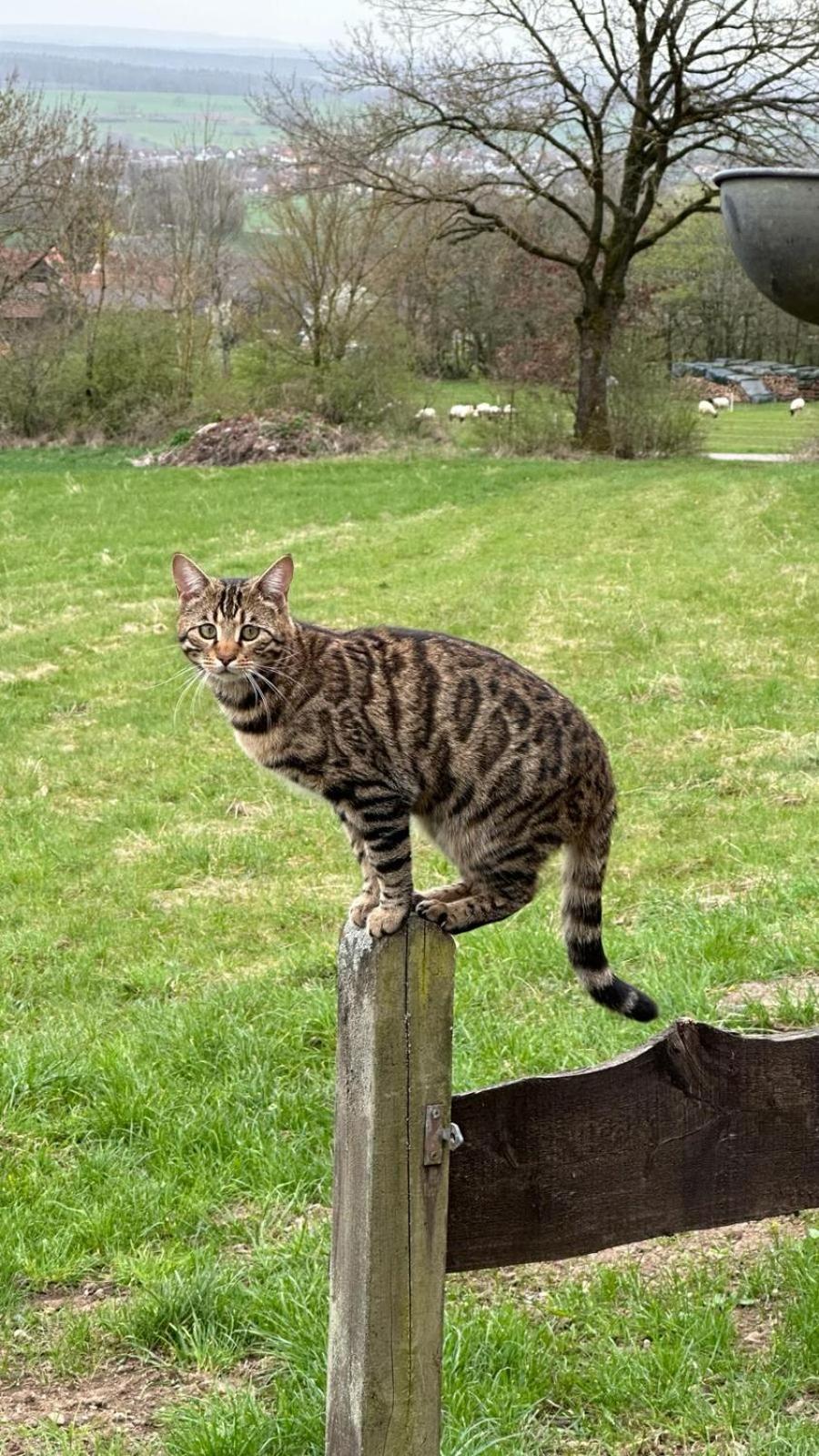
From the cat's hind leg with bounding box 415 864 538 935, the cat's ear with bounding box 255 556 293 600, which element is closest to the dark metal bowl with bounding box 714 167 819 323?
the cat's hind leg with bounding box 415 864 538 935

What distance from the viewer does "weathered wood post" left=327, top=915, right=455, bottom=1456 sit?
6.81 ft

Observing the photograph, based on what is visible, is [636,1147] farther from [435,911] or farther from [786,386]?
[786,386]

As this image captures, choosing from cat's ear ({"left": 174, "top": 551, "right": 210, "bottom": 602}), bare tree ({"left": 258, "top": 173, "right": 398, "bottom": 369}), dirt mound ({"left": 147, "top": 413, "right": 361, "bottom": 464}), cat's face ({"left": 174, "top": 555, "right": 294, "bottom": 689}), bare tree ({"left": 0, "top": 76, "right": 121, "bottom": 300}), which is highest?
bare tree ({"left": 0, "top": 76, "right": 121, "bottom": 300})

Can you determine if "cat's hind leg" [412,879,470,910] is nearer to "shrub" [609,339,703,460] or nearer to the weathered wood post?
the weathered wood post

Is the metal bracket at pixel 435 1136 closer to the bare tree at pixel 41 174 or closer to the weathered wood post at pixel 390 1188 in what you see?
the weathered wood post at pixel 390 1188

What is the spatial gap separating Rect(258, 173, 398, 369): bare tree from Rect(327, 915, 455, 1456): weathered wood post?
3289cm

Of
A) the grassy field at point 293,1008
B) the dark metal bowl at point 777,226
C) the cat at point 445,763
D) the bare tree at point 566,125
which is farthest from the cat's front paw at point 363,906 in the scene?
the bare tree at point 566,125

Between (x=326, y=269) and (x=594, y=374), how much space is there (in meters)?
8.17

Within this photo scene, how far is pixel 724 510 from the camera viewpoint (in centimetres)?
2234

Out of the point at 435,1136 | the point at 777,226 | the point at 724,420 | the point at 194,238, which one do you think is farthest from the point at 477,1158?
the point at 724,420

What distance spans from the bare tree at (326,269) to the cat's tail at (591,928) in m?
31.3

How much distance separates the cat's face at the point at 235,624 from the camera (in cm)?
425

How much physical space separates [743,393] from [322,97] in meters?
21.7

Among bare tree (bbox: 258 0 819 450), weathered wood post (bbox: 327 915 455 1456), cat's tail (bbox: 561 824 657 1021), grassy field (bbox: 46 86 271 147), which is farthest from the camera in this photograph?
grassy field (bbox: 46 86 271 147)
